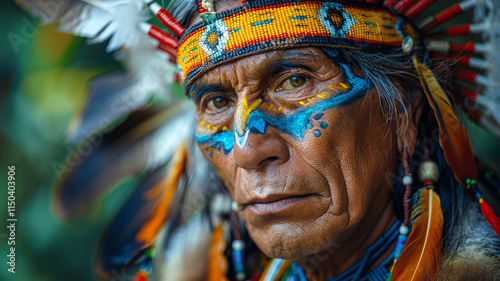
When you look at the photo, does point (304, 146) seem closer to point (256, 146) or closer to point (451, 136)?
point (256, 146)

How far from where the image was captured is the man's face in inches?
59.3

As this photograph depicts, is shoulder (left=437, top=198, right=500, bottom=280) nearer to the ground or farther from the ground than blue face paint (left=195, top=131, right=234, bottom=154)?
nearer to the ground

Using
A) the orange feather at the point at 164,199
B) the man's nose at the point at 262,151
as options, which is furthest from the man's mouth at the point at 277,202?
the orange feather at the point at 164,199

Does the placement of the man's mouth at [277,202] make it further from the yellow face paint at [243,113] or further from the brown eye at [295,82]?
the brown eye at [295,82]

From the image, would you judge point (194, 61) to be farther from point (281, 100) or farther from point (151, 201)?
point (151, 201)

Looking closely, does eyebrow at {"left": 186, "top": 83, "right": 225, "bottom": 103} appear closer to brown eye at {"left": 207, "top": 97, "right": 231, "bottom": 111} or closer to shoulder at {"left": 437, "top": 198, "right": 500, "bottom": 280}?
brown eye at {"left": 207, "top": 97, "right": 231, "bottom": 111}

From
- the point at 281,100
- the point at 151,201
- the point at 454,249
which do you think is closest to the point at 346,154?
the point at 281,100

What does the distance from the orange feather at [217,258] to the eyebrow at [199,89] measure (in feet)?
2.75

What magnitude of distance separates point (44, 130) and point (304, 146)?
1.83m

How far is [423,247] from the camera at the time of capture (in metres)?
1.55

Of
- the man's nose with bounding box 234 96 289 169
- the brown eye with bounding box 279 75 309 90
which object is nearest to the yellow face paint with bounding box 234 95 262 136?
the man's nose with bounding box 234 96 289 169

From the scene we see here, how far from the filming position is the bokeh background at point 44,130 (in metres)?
2.60

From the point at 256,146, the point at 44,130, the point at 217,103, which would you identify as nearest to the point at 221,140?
the point at 217,103

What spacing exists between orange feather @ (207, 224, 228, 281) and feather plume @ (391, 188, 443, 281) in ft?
3.02
